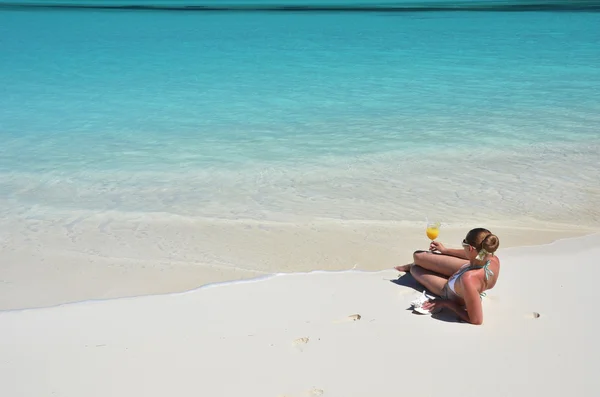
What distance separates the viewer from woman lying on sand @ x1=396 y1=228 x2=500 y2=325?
13.9ft

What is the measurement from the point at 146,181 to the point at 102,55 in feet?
34.7

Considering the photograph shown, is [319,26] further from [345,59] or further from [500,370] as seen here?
[500,370]

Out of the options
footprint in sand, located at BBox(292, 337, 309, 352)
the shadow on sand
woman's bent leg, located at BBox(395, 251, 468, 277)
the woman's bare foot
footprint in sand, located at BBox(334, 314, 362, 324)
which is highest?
woman's bent leg, located at BBox(395, 251, 468, 277)

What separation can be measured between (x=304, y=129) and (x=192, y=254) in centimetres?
437

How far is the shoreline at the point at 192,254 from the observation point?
5168 mm

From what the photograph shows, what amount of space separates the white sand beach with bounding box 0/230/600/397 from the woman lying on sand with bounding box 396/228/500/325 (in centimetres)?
10

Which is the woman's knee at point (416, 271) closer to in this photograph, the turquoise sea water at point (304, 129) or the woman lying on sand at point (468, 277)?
the woman lying on sand at point (468, 277)

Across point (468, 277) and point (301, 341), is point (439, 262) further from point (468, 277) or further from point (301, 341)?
point (301, 341)

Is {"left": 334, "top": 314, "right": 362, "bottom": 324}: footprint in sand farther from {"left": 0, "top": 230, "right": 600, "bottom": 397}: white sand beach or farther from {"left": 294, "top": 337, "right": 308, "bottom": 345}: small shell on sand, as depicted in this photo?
{"left": 294, "top": 337, "right": 308, "bottom": 345}: small shell on sand

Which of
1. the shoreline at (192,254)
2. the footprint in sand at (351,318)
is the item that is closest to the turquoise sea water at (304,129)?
the shoreline at (192,254)

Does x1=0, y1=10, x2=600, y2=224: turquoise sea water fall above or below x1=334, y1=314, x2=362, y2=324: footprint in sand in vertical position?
above

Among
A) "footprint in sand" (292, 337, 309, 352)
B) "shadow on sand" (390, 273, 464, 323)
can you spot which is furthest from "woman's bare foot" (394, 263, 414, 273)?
"footprint in sand" (292, 337, 309, 352)

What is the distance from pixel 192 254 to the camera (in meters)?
5.79

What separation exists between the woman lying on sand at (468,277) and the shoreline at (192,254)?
790 mm
